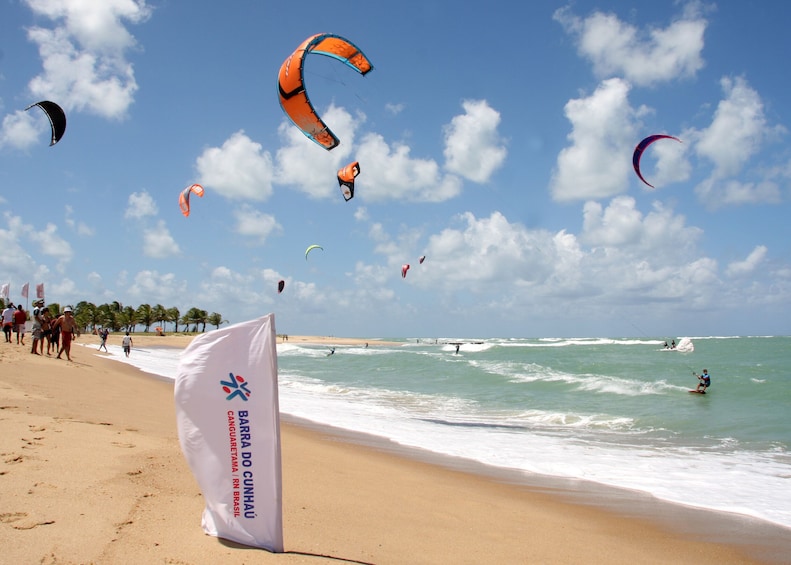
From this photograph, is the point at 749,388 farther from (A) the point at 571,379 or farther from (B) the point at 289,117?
(B) the point at 289,117

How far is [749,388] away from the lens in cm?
1873

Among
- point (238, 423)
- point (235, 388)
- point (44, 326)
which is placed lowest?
point (238, 423)

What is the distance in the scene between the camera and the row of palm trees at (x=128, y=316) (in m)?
81.5

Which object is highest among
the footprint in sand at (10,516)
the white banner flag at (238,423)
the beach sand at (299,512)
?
the white banner flag at (238,423)

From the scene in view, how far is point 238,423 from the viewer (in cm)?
296

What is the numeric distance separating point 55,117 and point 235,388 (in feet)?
32.7

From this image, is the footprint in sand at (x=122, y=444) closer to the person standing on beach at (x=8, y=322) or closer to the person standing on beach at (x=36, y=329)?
the person standing on beach at (x=36, y=329)

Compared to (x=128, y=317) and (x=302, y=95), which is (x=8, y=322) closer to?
(x=302, y=95)

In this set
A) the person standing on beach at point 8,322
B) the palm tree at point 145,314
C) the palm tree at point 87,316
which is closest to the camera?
the person standing on beach at point 8,322

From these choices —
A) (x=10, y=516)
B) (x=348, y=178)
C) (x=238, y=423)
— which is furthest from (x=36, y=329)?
(x=238, y=423)

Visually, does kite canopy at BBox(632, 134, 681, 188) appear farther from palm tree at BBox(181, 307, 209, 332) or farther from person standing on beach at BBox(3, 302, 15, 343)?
palm tree at BBox(181, 307, 209, 332)

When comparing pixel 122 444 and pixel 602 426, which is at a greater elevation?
pixel 122 444

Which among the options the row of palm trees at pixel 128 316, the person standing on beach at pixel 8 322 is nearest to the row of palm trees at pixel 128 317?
the row of palm trees at pixel 128 316

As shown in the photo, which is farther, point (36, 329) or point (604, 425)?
point (36, 329)
